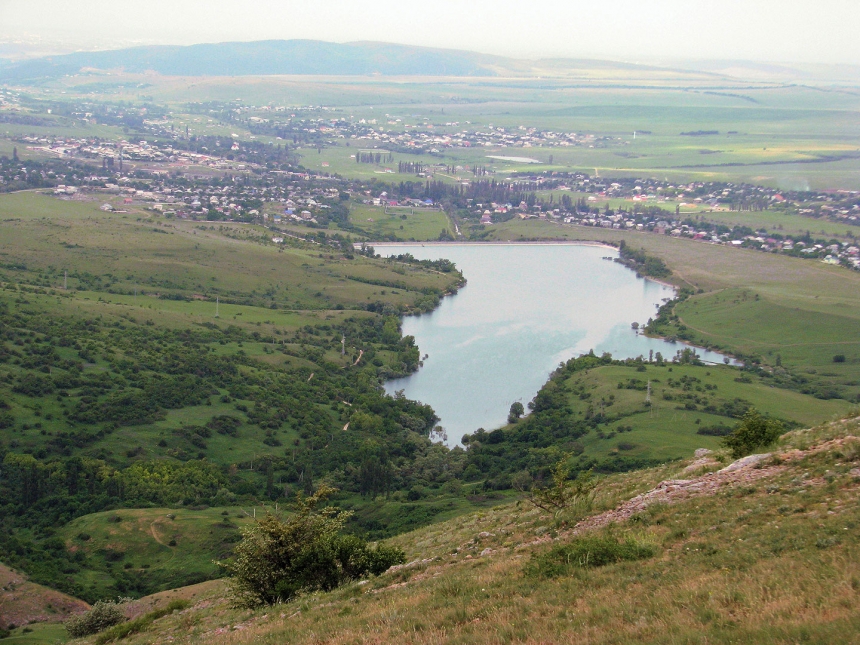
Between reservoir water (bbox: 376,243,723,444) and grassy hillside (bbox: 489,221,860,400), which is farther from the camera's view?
grassy hillside (bbox: 489,221,860,400)

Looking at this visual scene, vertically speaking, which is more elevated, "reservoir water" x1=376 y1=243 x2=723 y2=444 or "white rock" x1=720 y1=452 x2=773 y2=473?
"white rock" x1=720 y1=452 x2=773 y2=473

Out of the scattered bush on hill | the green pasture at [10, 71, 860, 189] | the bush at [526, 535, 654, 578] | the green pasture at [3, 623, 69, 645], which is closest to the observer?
the bush at [526, 535, 654, 578]

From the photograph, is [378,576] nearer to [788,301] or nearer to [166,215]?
[788,301]

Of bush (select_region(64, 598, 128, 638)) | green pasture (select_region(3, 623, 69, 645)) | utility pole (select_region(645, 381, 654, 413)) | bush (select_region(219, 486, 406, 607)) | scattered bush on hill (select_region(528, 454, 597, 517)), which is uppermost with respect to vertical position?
scattered bush on hill (select_region(528, 454, 597, 517))

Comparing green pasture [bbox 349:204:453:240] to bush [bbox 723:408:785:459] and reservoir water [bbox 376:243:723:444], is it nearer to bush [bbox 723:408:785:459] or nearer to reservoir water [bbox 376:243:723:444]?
reservoir water [bbox 376:243:723:444]

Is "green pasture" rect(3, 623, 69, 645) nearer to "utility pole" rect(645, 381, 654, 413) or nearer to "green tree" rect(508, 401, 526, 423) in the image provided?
"green tree" rect(508, 401, 526, 423)

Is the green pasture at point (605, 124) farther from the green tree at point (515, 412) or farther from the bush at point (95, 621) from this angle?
the bush at point (95, 621)

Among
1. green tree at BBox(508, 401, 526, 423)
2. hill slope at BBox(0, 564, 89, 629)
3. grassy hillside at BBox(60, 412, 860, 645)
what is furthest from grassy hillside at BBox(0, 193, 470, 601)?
grassy hillside at BBox(60, 412, 860, 645)

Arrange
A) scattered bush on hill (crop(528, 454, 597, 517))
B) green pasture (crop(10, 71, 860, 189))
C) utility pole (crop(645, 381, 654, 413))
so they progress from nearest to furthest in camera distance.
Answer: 1. scattered bush on hill (crop(528, 454, 597, 517))
2. utility pole (crop(645, 381, 654, 413))
3. green pasture (crop(10, 71, 860, 189))
